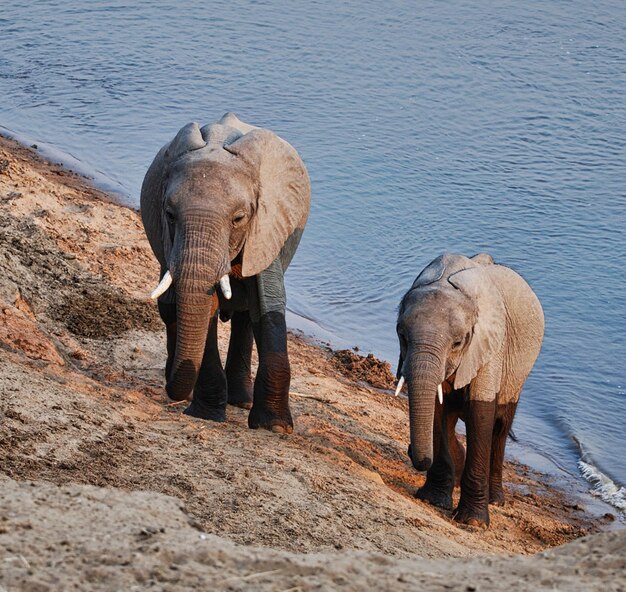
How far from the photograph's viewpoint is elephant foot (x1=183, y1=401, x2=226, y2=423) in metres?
9.80

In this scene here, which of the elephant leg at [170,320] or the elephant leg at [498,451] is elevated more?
the elephant leg at [170,320]

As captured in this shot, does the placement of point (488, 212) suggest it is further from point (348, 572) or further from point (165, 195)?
point (348, 572)

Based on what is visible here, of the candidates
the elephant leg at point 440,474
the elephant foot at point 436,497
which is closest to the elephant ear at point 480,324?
the elephant leg at point 440,474

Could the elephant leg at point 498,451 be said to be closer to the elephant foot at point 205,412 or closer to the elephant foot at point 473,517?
the elephant foot at point 473,517

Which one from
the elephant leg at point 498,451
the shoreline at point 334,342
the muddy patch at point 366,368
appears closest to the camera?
the elephant leg at point 498,451

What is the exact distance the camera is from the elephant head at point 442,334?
8867mm

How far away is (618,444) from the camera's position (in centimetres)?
1266

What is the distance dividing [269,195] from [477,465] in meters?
2.54

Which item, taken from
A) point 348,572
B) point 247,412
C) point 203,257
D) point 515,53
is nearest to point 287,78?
point 515,53

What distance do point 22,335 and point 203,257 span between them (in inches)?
85.6

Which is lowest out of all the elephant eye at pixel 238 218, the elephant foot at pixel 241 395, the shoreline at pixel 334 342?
the shoreline at pixel 334 342

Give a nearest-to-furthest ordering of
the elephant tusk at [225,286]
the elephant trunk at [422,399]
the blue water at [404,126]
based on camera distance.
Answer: the elephant tusk at [225,286]
the elephant trunk at [422,399]
the blue water at [404,126]

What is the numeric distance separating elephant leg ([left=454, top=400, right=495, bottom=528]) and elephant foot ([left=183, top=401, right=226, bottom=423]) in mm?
1878

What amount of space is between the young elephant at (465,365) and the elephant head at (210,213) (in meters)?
1.16
